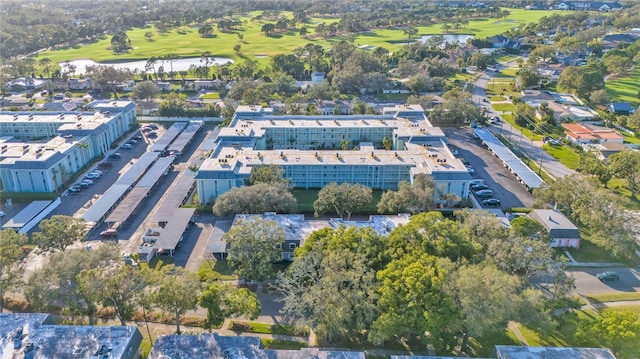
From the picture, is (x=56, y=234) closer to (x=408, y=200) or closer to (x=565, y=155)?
(x=408, y=200)

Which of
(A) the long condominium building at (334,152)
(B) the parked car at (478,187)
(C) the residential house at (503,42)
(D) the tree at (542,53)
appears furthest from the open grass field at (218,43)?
(B) the parked car at (478,187)

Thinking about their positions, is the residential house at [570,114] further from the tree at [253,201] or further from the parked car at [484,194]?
the tree at [253,201]

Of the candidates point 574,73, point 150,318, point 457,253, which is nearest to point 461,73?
point 574,73

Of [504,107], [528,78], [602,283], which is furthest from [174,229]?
[528,78]

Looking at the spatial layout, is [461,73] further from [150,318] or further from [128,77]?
[150,318]

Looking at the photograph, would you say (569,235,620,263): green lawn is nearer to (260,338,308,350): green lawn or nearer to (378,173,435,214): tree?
(378,173,435,214): tree

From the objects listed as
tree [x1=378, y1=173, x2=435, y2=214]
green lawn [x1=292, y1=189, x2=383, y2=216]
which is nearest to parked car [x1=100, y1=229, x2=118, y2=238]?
green lawn [x1=292, y1=189, x2=383, y2=216]
